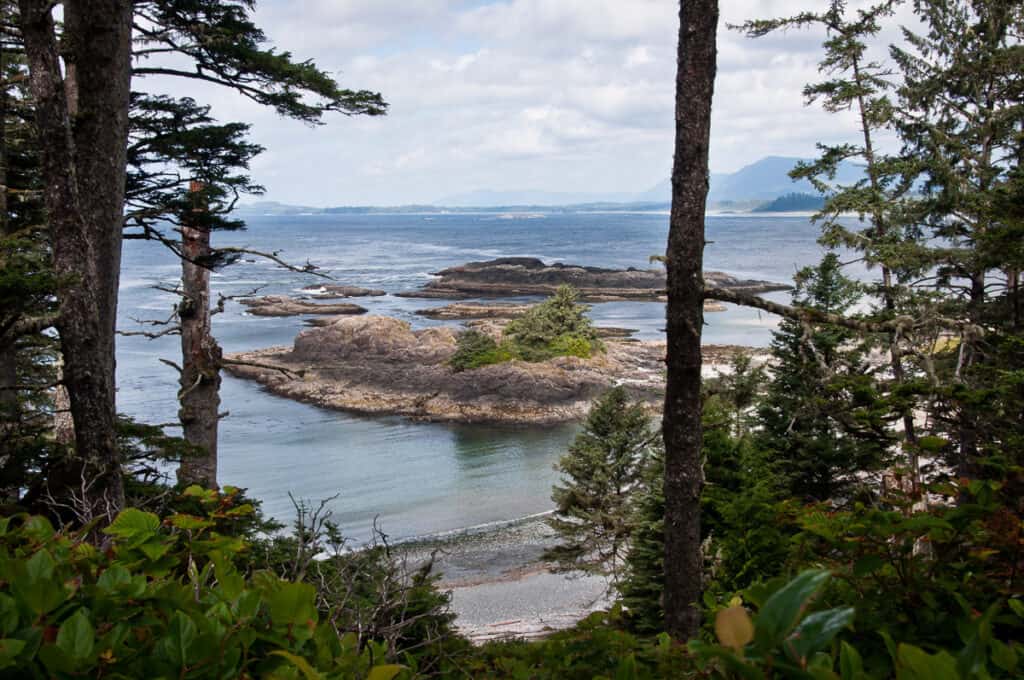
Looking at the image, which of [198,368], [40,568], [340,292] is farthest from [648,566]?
[340,292]

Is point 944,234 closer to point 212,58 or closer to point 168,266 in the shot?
point 212,58

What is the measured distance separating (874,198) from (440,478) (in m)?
13.1

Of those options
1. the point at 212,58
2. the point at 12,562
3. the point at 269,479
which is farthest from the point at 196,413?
the point at 269,479

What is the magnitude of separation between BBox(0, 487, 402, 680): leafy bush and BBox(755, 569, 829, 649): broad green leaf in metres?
0.56

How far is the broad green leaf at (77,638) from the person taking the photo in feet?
3.67

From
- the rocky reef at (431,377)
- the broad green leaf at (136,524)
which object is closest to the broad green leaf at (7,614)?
the broad green leaf at (136,524)

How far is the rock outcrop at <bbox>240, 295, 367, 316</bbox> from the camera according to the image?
46.7m

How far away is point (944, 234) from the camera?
1344 cm

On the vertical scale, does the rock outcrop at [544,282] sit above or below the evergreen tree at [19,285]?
below

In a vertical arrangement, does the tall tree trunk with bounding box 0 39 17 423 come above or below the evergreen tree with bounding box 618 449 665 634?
above

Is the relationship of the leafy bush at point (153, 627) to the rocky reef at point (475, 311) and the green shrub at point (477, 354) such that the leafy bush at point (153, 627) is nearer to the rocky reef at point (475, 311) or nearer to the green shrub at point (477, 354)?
the green shrub at point (477, 354)

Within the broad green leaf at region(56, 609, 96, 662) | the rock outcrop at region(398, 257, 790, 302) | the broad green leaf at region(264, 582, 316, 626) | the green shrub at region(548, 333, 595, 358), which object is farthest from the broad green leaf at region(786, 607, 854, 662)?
the rock outcrop at region(398, 257, 790, 302)

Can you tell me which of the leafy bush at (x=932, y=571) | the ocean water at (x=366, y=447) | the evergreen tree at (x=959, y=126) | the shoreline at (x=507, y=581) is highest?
the evergreen tree at (x=959, y=126)

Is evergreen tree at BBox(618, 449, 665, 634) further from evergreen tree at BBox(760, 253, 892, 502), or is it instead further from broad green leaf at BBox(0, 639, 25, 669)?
broad green leaf at BBox(0, 639, 25, 669)
